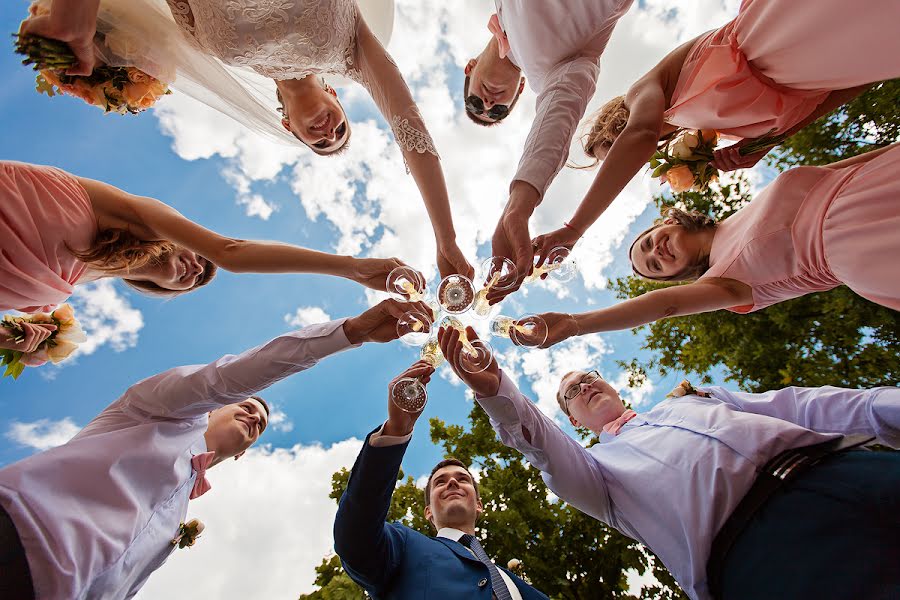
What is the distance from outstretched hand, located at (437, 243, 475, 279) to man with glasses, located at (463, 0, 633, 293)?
19cm

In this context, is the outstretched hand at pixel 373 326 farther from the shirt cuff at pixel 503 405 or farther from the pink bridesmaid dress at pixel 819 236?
the pink bridesmaid dress at pixel 819 236

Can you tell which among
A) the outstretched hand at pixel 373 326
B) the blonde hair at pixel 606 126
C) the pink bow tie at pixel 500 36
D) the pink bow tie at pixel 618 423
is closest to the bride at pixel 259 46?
the outstretched hand at pixel 373 326

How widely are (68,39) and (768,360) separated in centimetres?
833

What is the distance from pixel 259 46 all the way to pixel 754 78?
2.95 metres

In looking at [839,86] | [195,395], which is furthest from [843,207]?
[195,395]

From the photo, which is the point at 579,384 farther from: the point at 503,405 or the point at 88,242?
the point at 88,242

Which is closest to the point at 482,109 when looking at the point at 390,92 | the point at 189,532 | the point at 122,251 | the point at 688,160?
the point at 390,92

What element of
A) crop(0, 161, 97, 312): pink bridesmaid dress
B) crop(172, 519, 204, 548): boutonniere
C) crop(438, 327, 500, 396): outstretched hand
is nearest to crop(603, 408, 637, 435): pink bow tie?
crop(438, 327, 500, 396): outstretched hand

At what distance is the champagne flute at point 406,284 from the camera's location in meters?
2.26

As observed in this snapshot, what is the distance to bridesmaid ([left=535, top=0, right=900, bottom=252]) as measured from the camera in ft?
5.57

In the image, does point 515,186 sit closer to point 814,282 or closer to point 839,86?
point 839,86

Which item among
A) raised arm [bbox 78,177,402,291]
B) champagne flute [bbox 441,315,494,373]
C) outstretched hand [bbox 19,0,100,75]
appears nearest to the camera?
outstretched hand [bbox 19,0,100,75]

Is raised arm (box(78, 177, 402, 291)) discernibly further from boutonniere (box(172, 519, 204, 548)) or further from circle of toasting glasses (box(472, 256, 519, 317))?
boutonniere (box(172, 519, 204, 548))

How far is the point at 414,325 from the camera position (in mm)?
2324
